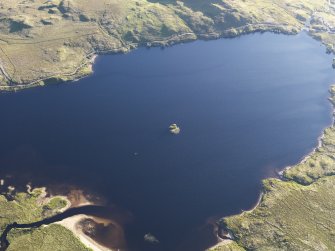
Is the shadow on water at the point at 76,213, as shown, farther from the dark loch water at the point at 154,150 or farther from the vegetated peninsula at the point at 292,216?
the vegetated peninsula at the point at 292,216

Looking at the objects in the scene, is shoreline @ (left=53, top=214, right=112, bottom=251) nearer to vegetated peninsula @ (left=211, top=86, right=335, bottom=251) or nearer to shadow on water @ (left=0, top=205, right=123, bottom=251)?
shadow on water @ (left=0, top=205, right=123, bottom=251)

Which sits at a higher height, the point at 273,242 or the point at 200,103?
the point at 200,103

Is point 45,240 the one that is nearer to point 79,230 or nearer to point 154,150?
point 79,230

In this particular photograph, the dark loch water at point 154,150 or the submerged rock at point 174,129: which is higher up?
the submerged rock at point 174,129

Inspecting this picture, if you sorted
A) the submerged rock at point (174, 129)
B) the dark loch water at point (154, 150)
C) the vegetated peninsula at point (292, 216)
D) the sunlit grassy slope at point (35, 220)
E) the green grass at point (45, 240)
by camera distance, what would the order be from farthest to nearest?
the submerged rock at point (174, 129) < the dark loch water at point (154, 150) < the vegetated peninsula at point (292, 216) < the sunlit grassy slope at point (35, 220) < the green grass at point (45, 240)

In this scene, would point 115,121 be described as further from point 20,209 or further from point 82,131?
point 20,209

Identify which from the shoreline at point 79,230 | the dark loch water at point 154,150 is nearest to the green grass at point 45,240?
the shoreline at point 79,230

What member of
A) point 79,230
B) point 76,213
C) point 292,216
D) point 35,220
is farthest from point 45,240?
point 292,216

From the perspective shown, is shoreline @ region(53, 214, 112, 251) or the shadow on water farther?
the shadow on water

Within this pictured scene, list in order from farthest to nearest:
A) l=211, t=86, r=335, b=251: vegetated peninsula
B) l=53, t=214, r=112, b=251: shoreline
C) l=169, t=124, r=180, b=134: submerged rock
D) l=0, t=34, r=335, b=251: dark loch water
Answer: l=169, t=124, r=180, b=134: submerged rock, l=0, t=34, r=335, b=251: dark loch water, l=211, t=86, r=335, b=251: vegetated peninsula, l=53, t=214, r=112, b=251: shoreline

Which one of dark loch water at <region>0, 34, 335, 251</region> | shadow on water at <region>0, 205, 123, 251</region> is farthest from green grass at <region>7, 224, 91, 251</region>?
dark loch water at <region>0, 34, 335, 251</region>

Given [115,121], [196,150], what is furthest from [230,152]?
Answer: [115,121]
